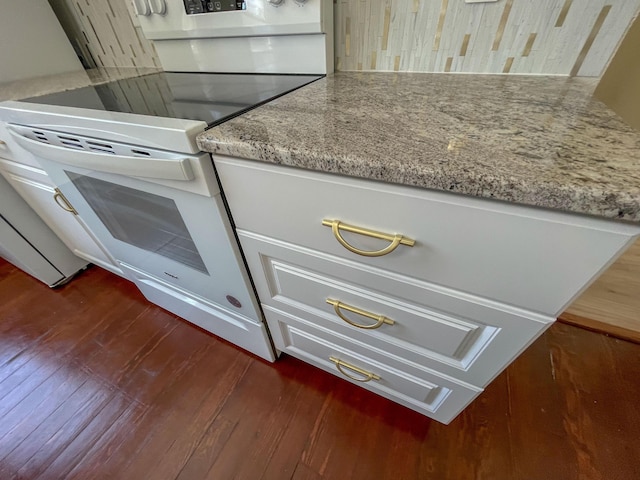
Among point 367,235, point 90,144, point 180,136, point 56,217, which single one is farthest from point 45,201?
point 367,235

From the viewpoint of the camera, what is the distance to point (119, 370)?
1.06m

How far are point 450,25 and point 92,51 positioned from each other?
1.55 m

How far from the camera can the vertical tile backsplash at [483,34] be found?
0.57m

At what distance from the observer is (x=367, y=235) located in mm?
437

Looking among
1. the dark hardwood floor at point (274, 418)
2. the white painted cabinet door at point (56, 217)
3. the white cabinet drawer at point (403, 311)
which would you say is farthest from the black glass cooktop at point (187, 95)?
the dark hardwood floor at point (274, 418)

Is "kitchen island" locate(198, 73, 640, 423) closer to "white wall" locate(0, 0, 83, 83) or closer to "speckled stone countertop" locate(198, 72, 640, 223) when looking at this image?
"speckled stone countertop" locate(198, 72, 640, 223)

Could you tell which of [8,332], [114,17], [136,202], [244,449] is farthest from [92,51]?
[244,449]

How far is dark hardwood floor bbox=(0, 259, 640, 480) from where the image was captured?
2.64 feet

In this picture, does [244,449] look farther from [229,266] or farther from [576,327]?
[576,327]

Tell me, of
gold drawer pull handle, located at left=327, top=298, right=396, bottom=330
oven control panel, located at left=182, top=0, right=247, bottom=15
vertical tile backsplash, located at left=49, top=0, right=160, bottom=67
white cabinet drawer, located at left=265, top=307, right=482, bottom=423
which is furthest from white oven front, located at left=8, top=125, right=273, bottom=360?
vertical tile backsplash, located at left=49, top=0, right=160, bottom=67

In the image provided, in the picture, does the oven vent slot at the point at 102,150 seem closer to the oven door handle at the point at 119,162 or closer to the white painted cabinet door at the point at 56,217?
the oven door handle at the point at 119,162

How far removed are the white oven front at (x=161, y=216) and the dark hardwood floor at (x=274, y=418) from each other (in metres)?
0.19

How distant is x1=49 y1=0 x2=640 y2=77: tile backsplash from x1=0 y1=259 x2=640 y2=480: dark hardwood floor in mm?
977

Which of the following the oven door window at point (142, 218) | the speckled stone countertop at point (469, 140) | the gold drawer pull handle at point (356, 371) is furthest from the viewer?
the gold drawer pull handle at point (356, 371)
